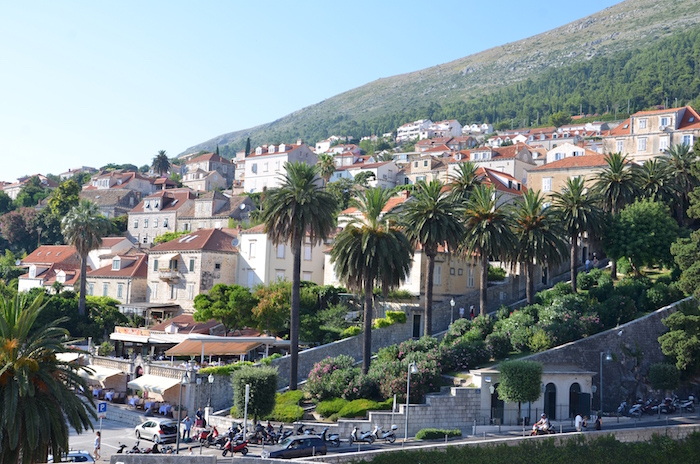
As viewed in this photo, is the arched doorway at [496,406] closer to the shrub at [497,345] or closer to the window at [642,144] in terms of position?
the shrub at [497,345]

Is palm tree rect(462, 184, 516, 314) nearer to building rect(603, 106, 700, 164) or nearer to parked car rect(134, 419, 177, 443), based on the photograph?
parked car rect(134, 419, 177, 443)

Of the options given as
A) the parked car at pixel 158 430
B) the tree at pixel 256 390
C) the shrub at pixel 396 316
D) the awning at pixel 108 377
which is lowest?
Result: the parked car at pixel 158 430

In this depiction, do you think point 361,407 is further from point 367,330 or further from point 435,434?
point 367,330

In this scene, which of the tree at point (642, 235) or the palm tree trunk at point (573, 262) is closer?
the palm tree trunk at point (573, 262)

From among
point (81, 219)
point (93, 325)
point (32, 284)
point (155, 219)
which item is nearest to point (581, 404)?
point (93, 325)

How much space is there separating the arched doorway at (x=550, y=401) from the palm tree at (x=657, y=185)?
25823 mm

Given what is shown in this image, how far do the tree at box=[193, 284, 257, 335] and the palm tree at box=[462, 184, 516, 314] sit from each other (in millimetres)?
17476

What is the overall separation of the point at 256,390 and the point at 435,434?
967cm

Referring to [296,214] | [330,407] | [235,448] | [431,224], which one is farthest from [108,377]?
[431,224]

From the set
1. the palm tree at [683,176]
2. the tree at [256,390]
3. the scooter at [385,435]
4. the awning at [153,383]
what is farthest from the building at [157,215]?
the scooter at [385,435]

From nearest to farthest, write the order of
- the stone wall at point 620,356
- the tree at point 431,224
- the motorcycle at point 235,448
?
the motorcycle at point 235,448
the stone wall at point 620,356
the tree at point 431,224

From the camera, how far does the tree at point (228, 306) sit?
61.0 meters

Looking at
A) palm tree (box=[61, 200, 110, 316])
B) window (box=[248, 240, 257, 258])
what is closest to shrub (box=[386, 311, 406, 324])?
window (box=[248, 240, 257, 258])

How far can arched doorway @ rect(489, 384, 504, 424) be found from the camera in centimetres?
4419
